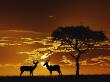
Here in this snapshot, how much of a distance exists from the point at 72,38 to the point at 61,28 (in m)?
3.35

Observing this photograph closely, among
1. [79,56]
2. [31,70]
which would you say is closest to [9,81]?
[31,70]

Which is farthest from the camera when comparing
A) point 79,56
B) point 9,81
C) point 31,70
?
point 79,56

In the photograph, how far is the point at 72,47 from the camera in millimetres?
104125

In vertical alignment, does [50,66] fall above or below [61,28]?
below

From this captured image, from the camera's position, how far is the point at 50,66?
91250mm

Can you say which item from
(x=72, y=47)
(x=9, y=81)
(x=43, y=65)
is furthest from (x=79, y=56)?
(x=9, y=81)

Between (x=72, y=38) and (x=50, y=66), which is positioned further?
(x=72, y=38)

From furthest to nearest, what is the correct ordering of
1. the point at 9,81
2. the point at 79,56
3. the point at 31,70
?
the point at 79,56 → the point at 31,70 → the point at 9,81

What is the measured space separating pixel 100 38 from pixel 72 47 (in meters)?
6.24

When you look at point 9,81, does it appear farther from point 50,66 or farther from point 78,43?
point 78,43

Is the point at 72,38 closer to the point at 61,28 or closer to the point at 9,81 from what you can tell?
the point at 61,28

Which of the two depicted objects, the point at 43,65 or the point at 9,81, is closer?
the point at 9,81

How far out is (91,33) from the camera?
10638 cm

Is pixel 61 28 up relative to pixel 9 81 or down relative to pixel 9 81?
up
